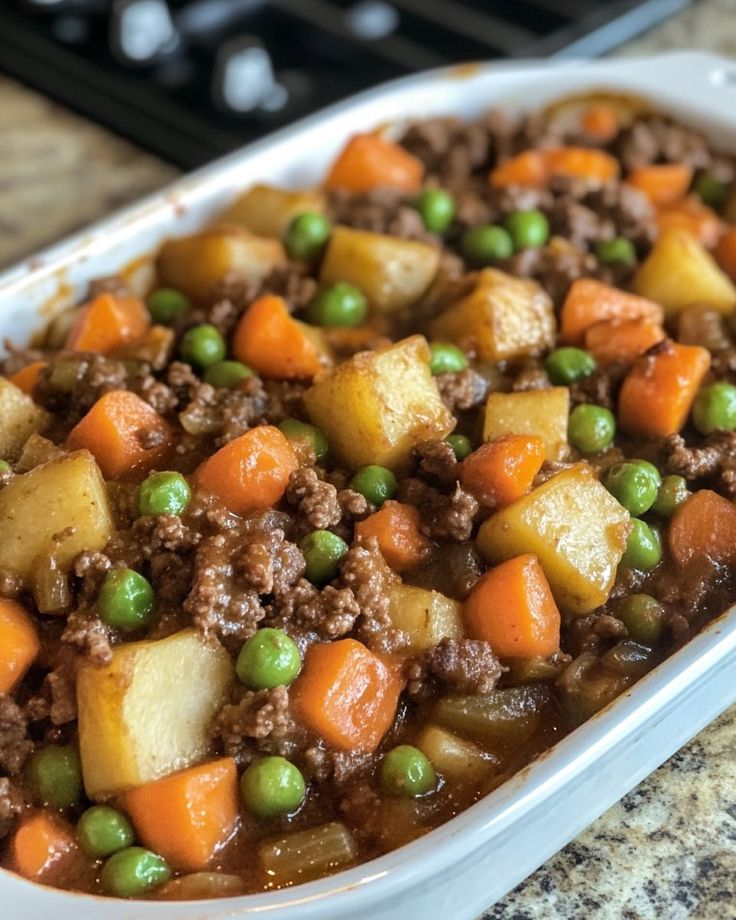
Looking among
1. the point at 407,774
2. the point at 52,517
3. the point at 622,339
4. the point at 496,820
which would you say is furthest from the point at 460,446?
the point at 496,820

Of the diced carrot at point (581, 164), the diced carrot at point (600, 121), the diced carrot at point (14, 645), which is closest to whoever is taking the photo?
the diced carrot at point (14, 645)

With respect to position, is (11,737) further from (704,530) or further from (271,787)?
(704,530)

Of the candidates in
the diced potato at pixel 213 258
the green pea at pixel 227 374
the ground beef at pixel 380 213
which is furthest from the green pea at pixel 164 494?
the ground beef at pixel 380 213

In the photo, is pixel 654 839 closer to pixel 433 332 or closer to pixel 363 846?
pixel 363 846

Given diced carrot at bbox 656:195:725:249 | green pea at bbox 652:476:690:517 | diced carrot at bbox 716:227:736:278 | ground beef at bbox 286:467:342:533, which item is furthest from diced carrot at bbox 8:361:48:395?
diced carrot at bbox 716:227:736:278

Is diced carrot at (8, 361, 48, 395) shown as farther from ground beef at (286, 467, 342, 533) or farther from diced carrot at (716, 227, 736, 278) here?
diced carrot at (716, 227, 736, 278)

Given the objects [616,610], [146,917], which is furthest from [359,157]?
[146,917]

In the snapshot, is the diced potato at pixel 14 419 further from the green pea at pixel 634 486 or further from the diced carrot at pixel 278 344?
the green pea at pixel 634 486

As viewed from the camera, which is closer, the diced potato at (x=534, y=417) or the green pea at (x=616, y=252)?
the diced potato at (x=534, y=417)
